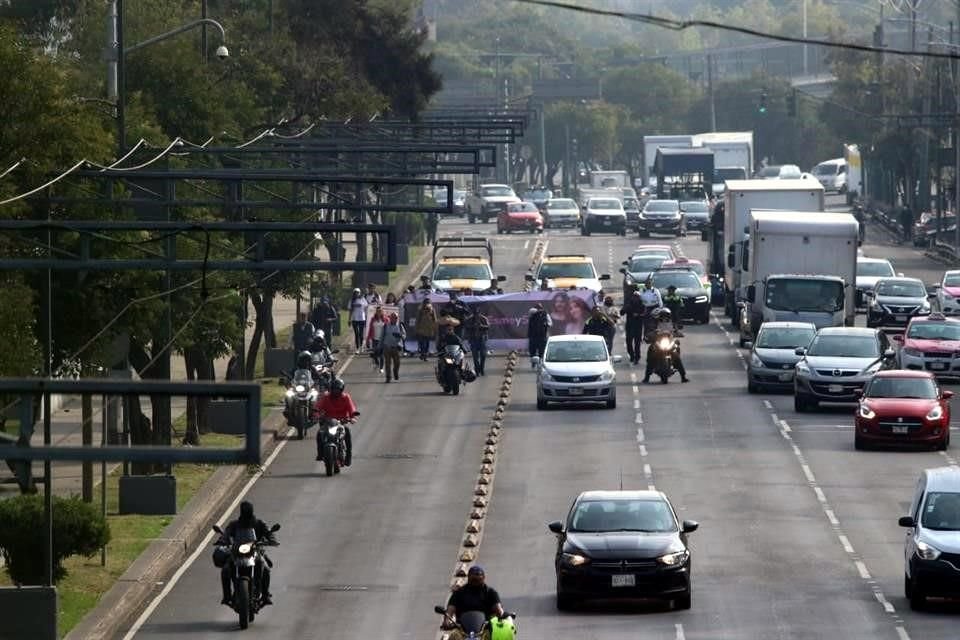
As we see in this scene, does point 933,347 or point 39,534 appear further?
point 933,347

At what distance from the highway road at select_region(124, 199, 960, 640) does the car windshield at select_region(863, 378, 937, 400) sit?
3.42 feet

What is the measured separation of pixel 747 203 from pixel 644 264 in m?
7.73

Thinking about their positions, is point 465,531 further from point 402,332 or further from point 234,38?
point 234,38

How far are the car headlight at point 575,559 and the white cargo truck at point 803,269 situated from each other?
29188mm

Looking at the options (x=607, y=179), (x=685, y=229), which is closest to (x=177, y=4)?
(x=685, y=229)

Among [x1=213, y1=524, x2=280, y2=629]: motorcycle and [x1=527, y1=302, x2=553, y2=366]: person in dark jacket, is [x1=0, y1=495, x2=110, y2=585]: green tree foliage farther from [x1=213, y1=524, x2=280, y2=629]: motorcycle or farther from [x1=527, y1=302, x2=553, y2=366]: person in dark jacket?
[x1=527, y1=302, x2=553, y2=366]: person in dark jacket

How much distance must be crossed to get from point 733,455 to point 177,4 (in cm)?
2131

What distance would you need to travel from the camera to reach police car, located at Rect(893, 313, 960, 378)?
173 ft

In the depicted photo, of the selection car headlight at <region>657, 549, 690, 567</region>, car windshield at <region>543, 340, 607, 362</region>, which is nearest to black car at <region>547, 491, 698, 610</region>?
car headlight at <region>657, 549, 690, 567</region>

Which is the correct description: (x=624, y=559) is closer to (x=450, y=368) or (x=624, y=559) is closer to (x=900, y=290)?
(x=450, y=368)

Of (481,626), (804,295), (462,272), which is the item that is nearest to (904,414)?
(804,295)

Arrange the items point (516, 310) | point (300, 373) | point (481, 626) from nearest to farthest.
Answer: point (481, 626) → point (300, 373) → point (516, 310)

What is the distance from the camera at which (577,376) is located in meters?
48.6

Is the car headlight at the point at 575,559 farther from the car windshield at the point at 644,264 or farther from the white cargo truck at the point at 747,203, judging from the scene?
the car windshield at the point at 644,264
